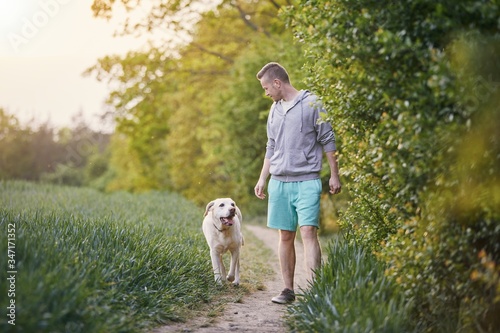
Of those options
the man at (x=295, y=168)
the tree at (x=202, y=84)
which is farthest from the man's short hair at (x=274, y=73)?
the tree at (x=202, y=84)

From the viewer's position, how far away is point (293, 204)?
6.47 m

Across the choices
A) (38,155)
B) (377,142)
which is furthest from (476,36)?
(38,155)

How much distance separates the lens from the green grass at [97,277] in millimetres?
4133

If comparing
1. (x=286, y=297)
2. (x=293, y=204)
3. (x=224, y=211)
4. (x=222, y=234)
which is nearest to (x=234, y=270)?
(x=222, y=234)

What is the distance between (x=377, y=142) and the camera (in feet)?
16.1

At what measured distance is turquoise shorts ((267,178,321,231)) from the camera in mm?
6270

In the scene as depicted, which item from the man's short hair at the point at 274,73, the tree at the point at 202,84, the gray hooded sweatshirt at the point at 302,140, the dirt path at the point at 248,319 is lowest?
the dirt path at the point at 248,319

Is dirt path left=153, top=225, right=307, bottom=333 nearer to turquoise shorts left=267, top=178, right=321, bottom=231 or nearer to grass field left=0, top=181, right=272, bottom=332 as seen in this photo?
grass field left=0, top=181, right=272, bottom=332

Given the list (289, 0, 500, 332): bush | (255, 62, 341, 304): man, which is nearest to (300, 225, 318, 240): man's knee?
(255, 62, 341, 304): man

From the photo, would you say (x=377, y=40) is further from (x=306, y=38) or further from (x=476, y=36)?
(x=306, y=38)

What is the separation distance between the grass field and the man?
1150mm

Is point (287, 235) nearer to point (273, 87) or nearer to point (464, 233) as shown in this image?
point (273, 87)

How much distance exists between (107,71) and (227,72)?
4.90 metres

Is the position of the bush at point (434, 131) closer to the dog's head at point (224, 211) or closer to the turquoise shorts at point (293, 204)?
the turquoise shorts at point (293, 204)
